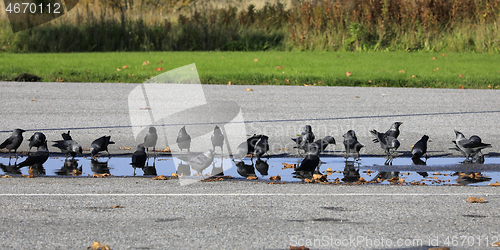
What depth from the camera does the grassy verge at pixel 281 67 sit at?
1360 cm

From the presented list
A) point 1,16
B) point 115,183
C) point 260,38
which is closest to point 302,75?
point 260,38

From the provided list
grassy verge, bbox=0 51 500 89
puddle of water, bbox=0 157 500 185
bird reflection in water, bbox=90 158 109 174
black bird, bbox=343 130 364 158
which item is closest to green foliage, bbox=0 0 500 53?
grassy verge, bbox=0 51 500 89

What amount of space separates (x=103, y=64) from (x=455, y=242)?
44.8ft

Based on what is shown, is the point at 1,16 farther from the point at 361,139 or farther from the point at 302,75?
the point at 361,139

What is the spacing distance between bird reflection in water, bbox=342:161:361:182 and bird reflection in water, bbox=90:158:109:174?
2839mm

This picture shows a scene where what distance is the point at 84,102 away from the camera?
10.5 metres

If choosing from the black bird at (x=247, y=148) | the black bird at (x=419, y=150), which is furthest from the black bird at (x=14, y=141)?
the black bird at (x=419, y=150)

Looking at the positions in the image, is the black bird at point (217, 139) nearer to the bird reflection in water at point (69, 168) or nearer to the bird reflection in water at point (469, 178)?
the bird reflection in water at point (69, 168)

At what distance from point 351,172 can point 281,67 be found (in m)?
9.69

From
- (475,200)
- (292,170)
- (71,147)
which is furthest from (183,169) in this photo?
(475,200)

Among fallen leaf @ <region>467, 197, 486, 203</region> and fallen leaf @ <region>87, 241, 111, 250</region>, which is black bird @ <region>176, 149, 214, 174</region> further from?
fallen leaf @ <region>467, 197, 486, 203</region>

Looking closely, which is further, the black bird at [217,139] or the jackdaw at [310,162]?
the black bird at [217,139]

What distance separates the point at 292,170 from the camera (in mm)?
6430

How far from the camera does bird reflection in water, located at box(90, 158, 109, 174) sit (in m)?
6.26
